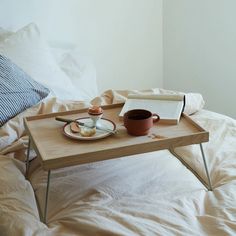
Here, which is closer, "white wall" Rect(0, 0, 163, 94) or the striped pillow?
the striped pillow

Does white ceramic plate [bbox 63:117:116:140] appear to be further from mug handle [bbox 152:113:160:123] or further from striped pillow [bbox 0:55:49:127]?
striped pillow [bbox 0:55:49:127]

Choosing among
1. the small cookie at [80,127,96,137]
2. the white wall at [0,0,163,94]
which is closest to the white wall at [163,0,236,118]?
the white wall at [0,0,163,94]

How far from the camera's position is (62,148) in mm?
1211

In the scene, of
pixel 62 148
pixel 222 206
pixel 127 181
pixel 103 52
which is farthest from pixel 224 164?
pixel 103 52

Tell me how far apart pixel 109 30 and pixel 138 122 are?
1508 mm

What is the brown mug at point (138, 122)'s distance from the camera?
1.25 meters

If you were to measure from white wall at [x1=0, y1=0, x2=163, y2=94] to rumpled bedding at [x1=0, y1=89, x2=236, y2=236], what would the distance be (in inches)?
37.0

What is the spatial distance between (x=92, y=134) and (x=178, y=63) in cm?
170

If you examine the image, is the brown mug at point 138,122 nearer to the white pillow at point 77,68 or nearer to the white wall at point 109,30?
the white pillow at point 77,68

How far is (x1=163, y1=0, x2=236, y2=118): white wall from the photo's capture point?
250 centimetres

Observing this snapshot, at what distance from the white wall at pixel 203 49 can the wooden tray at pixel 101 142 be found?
127cm

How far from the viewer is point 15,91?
1.68m

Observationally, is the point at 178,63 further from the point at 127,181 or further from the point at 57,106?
the point at 127,181

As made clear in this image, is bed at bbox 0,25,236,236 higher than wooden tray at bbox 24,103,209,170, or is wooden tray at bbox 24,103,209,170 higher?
wooden tray at bbox 24,103,209,170
